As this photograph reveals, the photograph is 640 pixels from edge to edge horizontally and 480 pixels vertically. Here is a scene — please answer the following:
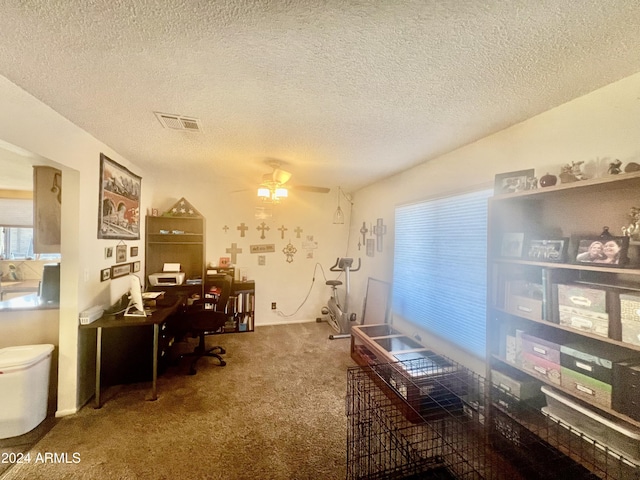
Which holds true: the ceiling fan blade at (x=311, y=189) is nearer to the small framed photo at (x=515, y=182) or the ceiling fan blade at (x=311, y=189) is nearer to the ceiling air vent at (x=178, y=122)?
the ceiling air vent at (x=178, y=122)

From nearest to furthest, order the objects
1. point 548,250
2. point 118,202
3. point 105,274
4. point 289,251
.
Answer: point 548,250, point 105,274, point 118,202, point 289,251

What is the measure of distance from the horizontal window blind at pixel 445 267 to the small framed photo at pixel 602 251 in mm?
781

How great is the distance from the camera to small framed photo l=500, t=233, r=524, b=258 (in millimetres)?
1687

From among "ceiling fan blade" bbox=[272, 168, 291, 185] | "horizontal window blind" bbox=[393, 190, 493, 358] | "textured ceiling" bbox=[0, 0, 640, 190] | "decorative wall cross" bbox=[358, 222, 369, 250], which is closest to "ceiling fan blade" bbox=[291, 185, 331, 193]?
"decorative wall cross" bbox=[358, 222, 369, 250]

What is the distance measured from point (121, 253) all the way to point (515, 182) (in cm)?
373

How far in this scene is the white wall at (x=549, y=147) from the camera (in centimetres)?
136

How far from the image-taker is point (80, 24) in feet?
3.49

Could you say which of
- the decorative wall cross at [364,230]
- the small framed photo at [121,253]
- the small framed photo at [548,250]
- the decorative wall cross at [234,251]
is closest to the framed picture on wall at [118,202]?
Answer: the small framed photo at [121,253]

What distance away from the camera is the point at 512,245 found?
1.74 m

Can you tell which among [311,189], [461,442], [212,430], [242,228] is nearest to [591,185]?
[461,442]

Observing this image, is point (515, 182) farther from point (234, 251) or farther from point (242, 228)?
point (234, 251)

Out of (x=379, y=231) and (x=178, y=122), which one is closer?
(x=178, y=122)

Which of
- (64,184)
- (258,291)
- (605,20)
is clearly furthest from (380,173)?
(64,184)

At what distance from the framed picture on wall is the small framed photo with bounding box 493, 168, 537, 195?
11.0ft
